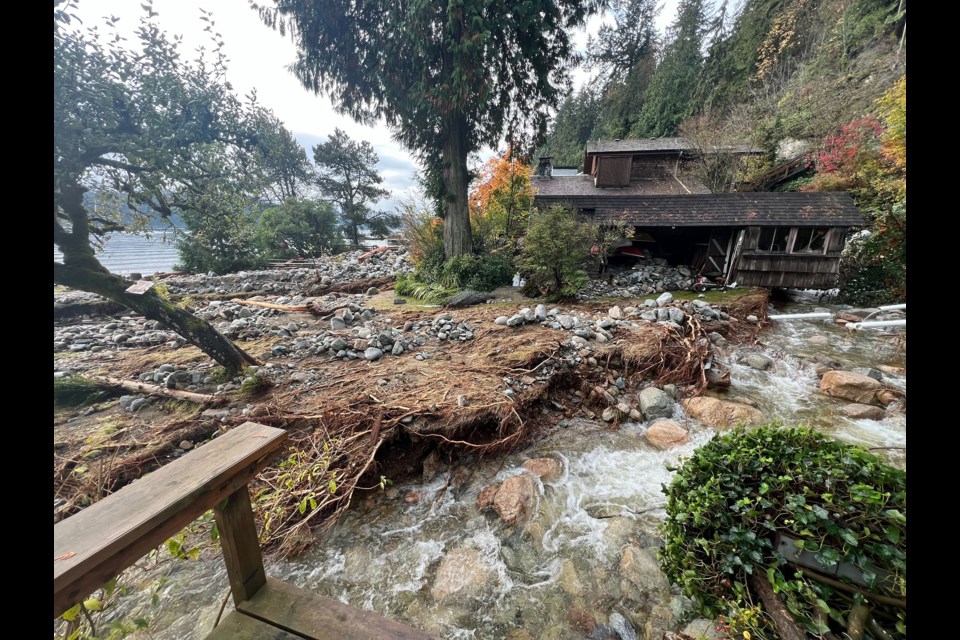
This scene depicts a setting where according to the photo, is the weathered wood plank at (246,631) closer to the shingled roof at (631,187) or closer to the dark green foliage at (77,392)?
the dark green foliage at (77,392)

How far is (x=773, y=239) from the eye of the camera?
9625 mm

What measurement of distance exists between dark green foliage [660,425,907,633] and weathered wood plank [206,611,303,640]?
235 cm

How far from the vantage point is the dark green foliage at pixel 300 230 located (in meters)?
17.6

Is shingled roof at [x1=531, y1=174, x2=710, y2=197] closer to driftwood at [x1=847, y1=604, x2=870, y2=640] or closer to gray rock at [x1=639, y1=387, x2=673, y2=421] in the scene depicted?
gray rock at [x1=639, y1=387, x2=673, y2=421]

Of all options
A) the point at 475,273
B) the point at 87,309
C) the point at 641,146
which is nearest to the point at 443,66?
the point at 475,273

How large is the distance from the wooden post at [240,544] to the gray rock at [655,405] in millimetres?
4816

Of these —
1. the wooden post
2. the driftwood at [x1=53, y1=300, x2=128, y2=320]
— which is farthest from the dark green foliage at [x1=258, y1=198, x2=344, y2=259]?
the wooden post

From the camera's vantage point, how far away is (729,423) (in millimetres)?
4359

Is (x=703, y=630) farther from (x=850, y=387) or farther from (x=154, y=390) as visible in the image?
(x=154, y=390)

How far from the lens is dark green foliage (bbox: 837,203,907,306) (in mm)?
8406

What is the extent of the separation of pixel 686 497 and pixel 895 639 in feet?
3.02

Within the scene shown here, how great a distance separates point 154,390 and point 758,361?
10.00 m
